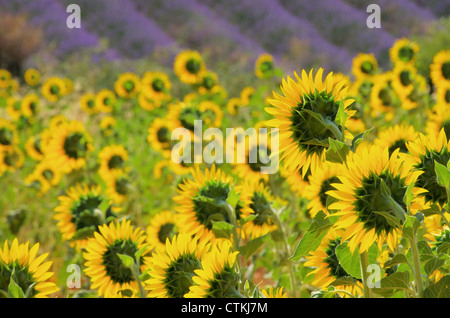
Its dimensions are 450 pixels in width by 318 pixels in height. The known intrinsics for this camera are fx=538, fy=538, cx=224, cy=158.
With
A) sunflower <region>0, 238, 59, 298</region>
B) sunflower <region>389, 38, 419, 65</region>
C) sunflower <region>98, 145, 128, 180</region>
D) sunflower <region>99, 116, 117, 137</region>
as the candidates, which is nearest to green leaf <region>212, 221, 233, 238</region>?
sunflower <region>0, 238, 59, 298</region>

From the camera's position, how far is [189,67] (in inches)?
97.9

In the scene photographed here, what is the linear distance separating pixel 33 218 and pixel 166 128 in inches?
37.5

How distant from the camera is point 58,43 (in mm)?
8117

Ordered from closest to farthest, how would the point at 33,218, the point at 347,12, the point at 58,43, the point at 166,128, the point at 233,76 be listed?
1. the point at 166,128
2. the point at 33,218
3. the point at 233,76
4. the point at 347,12
5. the point at 58,43

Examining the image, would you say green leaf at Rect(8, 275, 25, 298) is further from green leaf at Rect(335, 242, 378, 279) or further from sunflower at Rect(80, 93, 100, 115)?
sunflower at Rect(80, 93, 100, 115)

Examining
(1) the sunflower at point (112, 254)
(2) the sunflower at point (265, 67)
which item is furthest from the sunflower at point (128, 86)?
(1) the sunflower at point (112, 254)

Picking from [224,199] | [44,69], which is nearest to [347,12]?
[44,69]

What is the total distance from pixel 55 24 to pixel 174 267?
28.3 feet

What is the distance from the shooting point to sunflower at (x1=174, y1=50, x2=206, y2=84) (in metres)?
2.48

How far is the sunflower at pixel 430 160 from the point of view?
0.63m

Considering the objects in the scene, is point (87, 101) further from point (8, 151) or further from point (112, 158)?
point (112, 158)

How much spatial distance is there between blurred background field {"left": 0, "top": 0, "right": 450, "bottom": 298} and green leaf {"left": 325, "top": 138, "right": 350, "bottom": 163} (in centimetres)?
292

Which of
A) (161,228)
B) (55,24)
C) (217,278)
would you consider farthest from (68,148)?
(55,24)

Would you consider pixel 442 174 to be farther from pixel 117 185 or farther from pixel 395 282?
pixel 117 185
